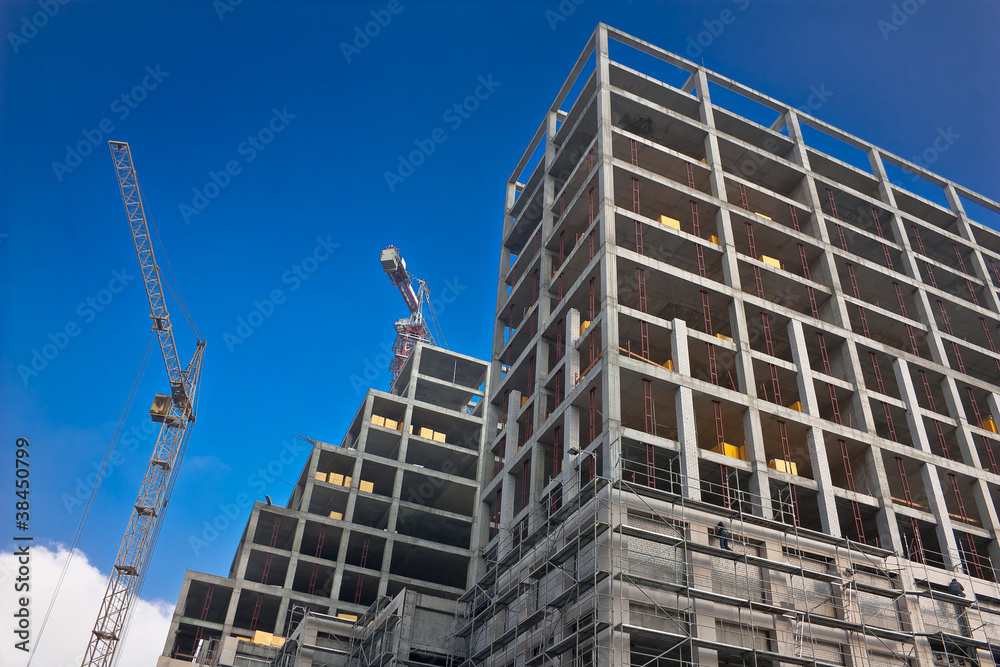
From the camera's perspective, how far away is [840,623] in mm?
36656

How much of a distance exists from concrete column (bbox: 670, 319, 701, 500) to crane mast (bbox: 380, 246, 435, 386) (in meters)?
96.7

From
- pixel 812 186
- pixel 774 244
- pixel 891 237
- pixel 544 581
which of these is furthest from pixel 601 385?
pixel 891 237

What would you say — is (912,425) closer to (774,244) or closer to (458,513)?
(774,244)

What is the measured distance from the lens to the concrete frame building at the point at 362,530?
70.2 metres

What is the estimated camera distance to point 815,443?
44375 mm

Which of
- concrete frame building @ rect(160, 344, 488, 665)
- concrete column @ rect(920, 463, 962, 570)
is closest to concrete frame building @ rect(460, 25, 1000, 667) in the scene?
concrete column @ rect(920, 463, 962, 570)

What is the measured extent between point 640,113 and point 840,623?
115ft

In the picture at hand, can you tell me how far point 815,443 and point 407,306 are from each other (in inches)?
4239

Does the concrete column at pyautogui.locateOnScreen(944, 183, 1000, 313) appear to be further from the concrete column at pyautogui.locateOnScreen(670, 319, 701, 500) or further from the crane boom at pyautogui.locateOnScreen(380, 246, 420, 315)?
the crane boom at pyautogui.locateOnScreen(380, 246, 420, 315)

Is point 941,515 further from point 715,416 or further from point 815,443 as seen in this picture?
point 715,416

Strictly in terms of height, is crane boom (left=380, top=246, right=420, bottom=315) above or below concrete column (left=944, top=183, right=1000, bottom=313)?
above

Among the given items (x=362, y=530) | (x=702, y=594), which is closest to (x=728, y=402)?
(x=702, y=594)

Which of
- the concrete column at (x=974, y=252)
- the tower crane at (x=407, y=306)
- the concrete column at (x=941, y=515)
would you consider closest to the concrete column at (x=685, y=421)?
the concrete column at (x=941, y=515)

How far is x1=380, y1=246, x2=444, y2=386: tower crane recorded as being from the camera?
140125 millimetres
